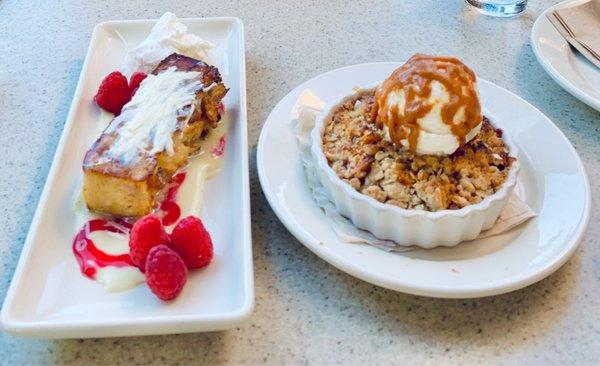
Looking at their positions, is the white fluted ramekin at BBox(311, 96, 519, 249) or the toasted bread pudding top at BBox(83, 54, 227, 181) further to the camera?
the toasted bread pudding top at BBox(83, 54, 227, 181)

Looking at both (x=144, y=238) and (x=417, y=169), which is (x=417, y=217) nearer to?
(x=417, y=169)

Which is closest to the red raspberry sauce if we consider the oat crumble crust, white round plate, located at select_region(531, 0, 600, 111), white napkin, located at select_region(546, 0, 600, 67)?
the oat crumble crust

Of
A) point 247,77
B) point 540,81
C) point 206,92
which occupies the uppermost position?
point 206,92

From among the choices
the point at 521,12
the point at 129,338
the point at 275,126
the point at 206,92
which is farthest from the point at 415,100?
the point at 521,12

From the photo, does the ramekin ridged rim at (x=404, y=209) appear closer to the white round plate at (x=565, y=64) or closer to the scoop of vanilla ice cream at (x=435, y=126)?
the scoop of vanilla ice cream at (x=435, y=126)

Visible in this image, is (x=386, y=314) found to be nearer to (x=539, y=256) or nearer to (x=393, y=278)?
(x=393, y=278)

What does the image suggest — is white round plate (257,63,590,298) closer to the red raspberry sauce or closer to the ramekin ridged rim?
the ramekin ridged rim

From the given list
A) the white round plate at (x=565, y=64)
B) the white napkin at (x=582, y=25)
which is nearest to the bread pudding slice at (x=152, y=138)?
the white round plate at (x=565, y=64)
